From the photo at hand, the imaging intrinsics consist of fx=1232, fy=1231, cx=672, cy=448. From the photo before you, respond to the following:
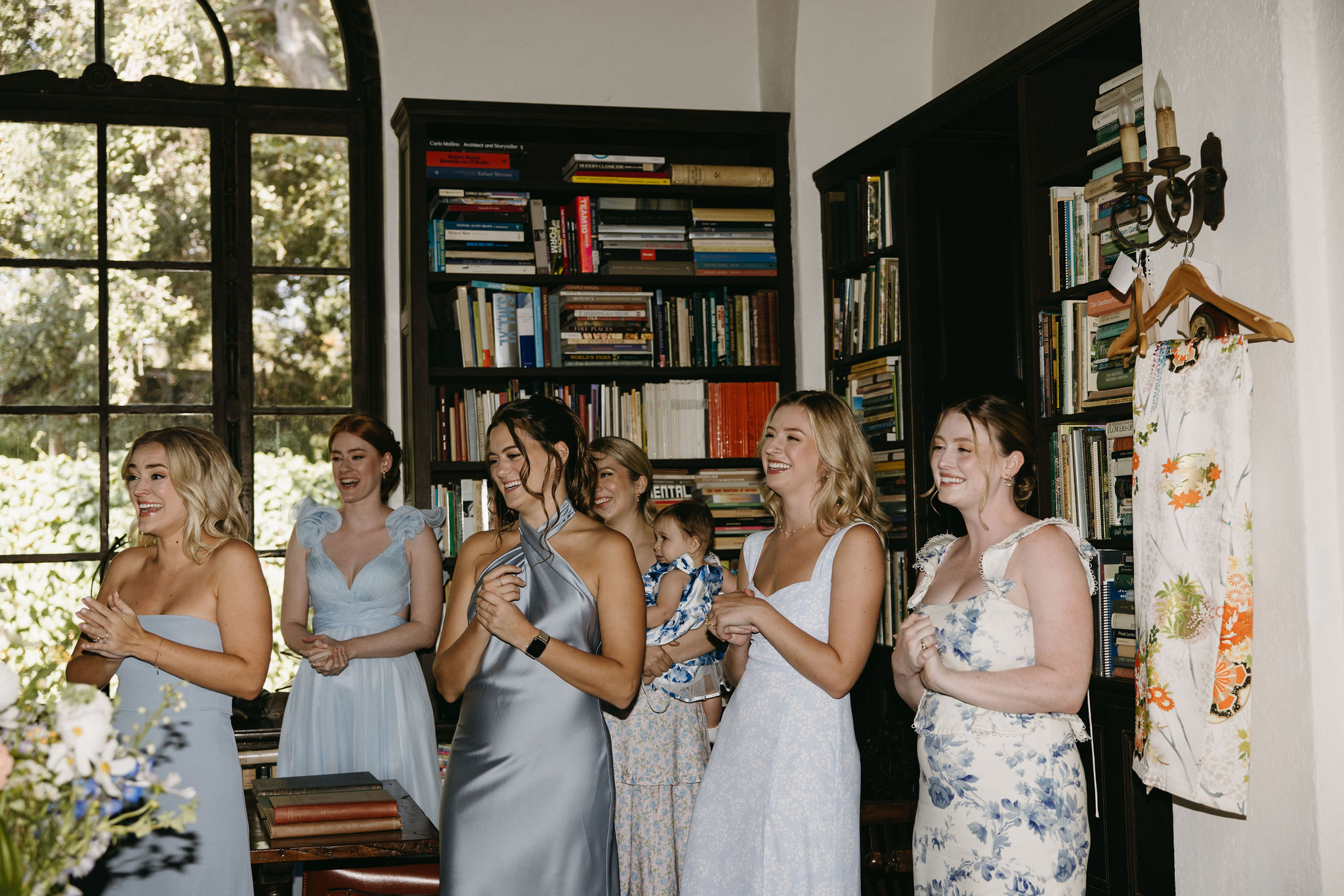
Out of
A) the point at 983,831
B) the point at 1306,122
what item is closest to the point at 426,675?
the point at 983,831

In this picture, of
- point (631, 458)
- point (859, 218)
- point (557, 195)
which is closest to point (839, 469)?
point (631, 458)

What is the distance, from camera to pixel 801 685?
97.2 inches

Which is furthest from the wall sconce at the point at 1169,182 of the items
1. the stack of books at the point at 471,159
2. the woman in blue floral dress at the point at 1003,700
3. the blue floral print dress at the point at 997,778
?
the stack of books at the point at 471,159

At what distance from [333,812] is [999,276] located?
9.27ft

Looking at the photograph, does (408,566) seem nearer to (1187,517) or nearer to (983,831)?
(983,831)

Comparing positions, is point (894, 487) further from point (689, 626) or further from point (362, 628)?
point (362, 628)

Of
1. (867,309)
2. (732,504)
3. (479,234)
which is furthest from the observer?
(732,504)

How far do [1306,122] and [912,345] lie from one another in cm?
194

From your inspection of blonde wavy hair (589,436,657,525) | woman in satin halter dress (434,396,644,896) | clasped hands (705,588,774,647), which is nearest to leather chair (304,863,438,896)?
woman in satin halter dress (434,396,644,896)

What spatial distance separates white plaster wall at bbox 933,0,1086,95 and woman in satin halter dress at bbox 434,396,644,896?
260cm

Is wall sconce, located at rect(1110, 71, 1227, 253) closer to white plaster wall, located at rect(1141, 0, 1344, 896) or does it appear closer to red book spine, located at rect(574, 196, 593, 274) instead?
white plaster wall, located at rect(1141, 0, 1344, 896)

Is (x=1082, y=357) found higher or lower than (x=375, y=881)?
higher

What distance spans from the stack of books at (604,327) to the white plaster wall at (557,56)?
68 cm

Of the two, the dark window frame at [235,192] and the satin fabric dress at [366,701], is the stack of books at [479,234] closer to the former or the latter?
the dark window frame at [235,192]
